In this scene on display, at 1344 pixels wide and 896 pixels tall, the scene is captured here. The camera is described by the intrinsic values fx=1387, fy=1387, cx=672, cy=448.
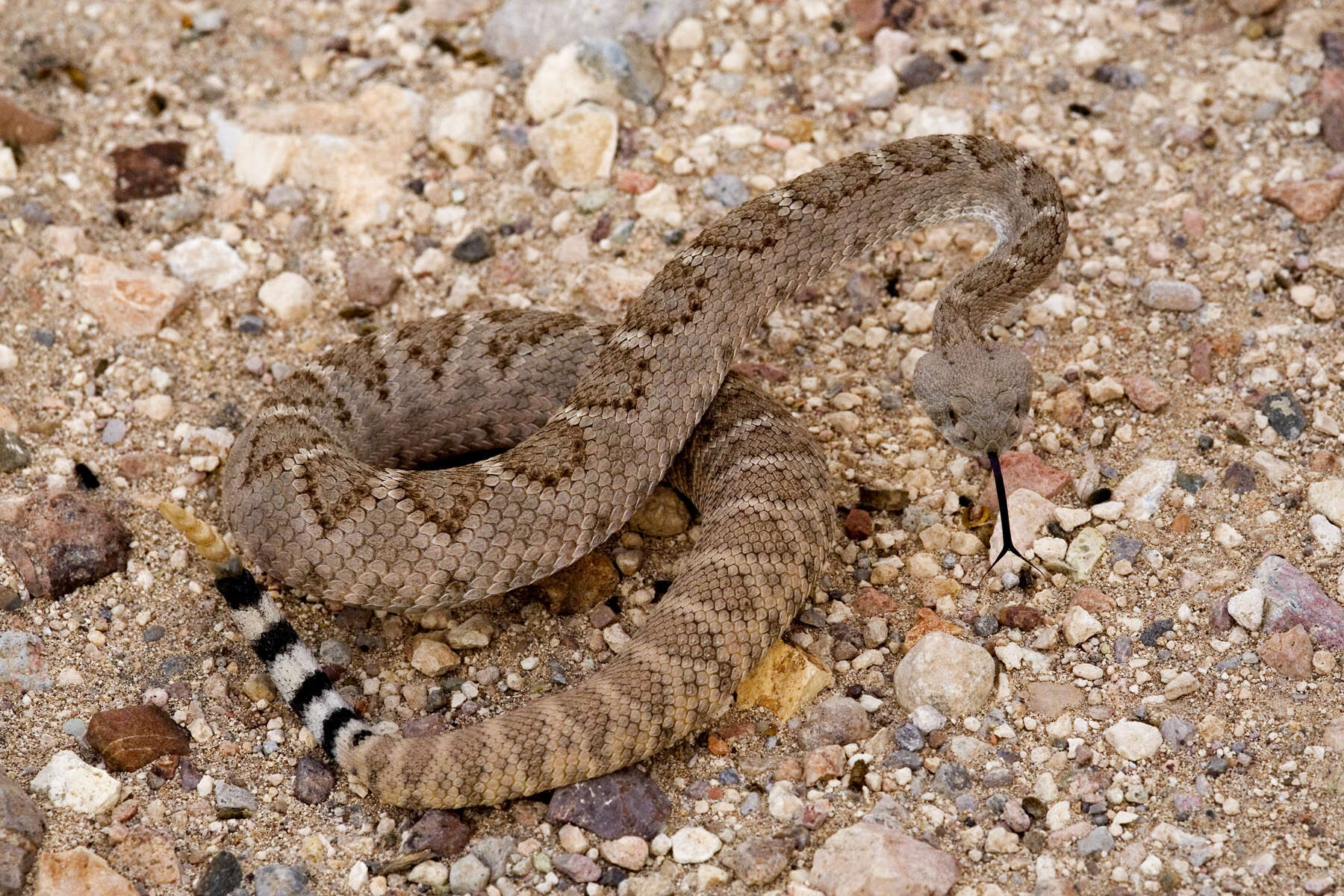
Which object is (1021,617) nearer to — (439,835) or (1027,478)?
(1027,478)

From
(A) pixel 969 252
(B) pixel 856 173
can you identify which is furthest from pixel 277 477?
(A) pixel 969 252

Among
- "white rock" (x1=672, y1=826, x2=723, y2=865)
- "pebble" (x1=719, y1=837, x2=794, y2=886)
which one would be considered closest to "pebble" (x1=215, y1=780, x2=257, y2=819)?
"white rock" (x1=672, y1=826, x2=723, y2=865)

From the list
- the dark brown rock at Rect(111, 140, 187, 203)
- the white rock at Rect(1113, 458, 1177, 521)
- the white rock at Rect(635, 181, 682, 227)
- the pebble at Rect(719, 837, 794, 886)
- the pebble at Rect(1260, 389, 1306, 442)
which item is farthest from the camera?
the dark brown rock at Rect(111, 140, 187, 203)

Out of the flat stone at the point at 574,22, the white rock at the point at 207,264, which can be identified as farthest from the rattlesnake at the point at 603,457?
the flat stone at the point at 574,22

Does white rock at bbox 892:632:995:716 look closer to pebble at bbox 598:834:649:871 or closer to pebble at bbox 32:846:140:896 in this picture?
pebble at bbox 598:834:649:871

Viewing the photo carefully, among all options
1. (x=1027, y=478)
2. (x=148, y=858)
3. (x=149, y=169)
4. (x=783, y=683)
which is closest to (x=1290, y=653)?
(x=1027, y=478)
